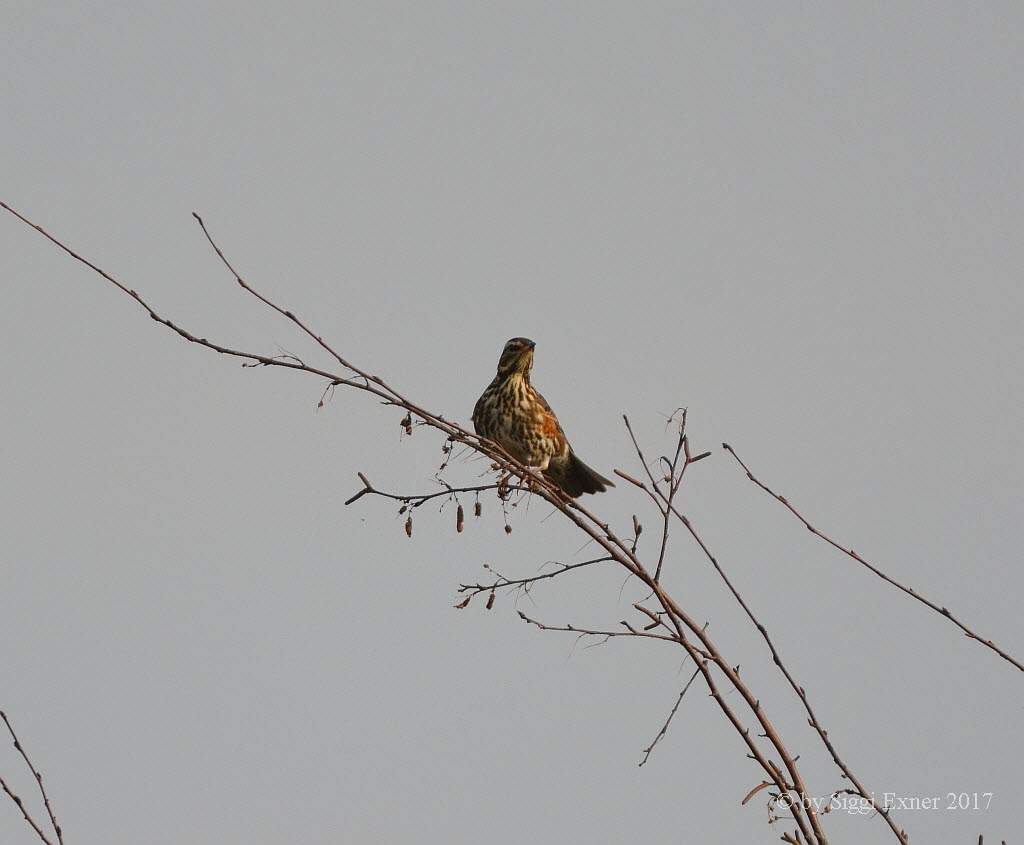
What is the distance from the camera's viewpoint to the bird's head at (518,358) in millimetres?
7520

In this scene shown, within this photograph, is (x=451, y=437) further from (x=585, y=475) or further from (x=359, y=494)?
(x=585, y=475)

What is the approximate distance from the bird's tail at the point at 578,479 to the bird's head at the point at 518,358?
59 centimetres

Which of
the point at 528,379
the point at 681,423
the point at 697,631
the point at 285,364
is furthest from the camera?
the point at 528,379

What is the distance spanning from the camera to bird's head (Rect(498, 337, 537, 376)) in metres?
7.52

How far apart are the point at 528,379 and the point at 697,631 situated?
14.2 ft

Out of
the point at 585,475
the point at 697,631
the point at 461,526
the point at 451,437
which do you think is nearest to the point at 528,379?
the point at 585,475

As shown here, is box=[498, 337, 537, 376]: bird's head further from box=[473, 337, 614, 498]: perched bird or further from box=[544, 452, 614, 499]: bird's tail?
box=[544, 452, 614, 499]: bird's tail

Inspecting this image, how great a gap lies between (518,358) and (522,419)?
0.37 meters

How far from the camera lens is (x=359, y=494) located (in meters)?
3.72

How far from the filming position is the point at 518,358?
7.52m

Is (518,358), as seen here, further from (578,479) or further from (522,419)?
(578,479)

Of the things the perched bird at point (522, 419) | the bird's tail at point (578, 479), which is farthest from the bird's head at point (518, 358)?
the bird's tail at point (578, 479)

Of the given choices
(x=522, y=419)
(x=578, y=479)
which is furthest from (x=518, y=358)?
(x=578, y=479)

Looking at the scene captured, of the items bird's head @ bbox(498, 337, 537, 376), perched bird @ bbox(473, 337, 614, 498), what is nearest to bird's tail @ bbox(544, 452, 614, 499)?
perched bird @ bbox(473, 337, 614, 498)
